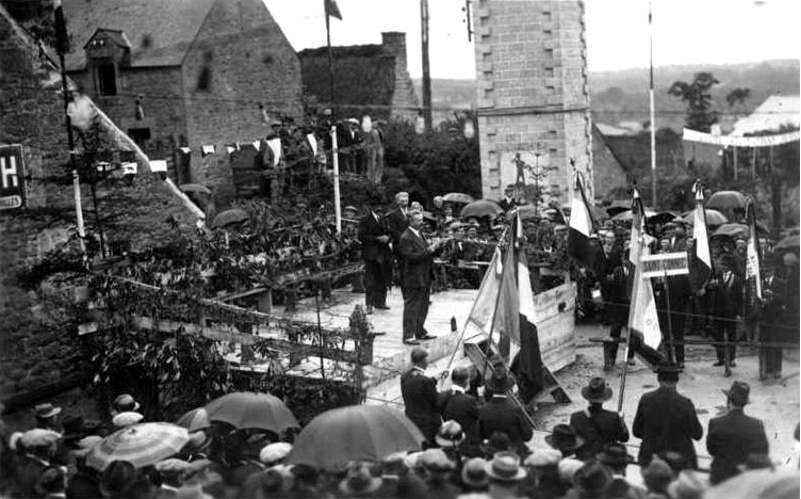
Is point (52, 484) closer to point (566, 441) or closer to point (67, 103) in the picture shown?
point (566, 441)

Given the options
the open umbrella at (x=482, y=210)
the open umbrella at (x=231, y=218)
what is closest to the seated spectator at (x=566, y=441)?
the open umbrella at (x=231, y=218)

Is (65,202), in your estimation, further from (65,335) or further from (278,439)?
(278,439)

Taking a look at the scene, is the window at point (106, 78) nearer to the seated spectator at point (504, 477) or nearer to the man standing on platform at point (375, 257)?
the man standing on platform at point (375, 257)

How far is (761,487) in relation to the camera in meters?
6.04

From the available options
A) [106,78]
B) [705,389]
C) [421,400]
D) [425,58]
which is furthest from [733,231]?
[106,78]

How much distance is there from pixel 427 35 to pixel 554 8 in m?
12.9

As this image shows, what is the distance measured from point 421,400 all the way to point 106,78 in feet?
74.1

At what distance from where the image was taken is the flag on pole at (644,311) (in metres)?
11.0

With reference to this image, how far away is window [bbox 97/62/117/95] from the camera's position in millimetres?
29188

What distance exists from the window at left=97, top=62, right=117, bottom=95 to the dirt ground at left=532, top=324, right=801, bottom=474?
1819 centimetres

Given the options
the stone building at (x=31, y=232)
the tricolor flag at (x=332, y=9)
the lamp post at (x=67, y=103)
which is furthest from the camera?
the tricolor flag at (x=332, y=9)

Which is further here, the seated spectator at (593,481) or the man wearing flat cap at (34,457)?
the man wearing flat cap at (34,457)

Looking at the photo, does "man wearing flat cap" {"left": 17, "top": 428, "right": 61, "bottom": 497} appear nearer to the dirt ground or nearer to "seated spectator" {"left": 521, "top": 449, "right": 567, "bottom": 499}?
"seated spectator" {"left": 521, "top": 449, "right": 567, "bottom": 499}

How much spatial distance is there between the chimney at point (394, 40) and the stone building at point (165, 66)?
900 centimetres
